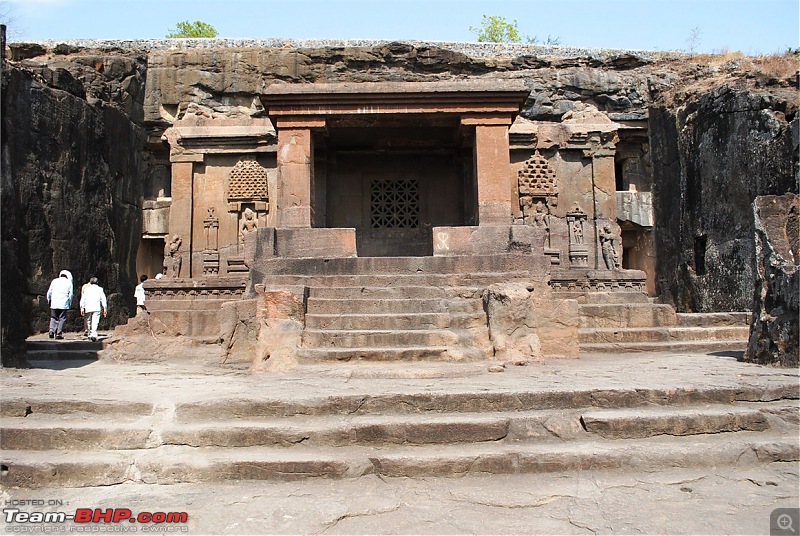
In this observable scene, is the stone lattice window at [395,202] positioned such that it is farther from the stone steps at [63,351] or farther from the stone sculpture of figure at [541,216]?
the stone steps at [63,351]

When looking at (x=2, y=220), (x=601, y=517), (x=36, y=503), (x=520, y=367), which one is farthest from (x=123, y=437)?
(x=2, y=220)

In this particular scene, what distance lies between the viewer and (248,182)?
1246 centimetres

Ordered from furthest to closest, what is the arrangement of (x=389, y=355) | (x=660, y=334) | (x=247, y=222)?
(x=247, y=222) < (x=660, y=334) < (x=389, y=355)

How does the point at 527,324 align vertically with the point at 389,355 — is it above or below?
above

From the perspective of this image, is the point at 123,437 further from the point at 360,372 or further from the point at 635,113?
the point at 635,113

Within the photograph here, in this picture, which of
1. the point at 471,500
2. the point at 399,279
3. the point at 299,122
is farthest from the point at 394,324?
the point at 299,122

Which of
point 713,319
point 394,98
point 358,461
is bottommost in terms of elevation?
point 358,461

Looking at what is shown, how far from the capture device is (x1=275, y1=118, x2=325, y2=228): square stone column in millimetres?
8273

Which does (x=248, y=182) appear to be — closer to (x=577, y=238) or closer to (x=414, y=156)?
(x=414, y=156)

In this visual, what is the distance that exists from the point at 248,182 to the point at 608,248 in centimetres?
778

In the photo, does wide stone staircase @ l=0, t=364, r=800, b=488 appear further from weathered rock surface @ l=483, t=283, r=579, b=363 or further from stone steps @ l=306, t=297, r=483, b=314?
stone steps @ l=306, t=297, r=483, b=314

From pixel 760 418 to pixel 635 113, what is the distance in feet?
39.1

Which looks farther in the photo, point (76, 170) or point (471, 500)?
point (76, 170)

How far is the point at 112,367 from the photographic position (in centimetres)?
627
